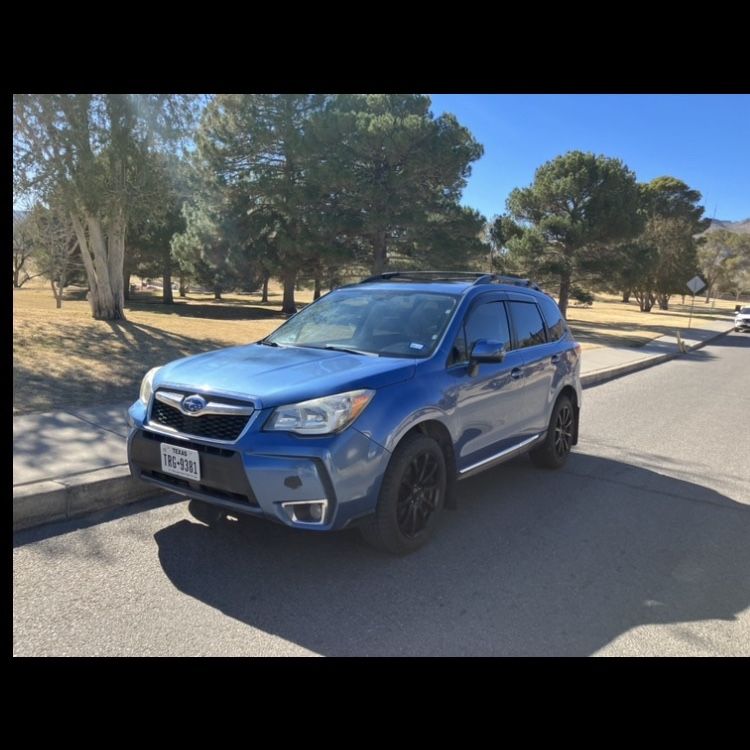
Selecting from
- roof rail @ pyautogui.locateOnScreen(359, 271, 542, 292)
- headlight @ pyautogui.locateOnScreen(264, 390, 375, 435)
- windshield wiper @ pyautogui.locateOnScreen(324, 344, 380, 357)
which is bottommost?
headlight @ pyautogui.locateOnScreen(264, 390, 375, 435)

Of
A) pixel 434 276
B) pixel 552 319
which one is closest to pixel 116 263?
pixel 434 276

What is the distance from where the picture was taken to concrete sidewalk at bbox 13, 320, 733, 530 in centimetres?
423

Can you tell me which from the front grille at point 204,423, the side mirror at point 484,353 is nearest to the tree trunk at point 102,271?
the front grille at point 204,423

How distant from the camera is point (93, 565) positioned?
3660mm

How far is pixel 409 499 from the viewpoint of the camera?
13.0ft

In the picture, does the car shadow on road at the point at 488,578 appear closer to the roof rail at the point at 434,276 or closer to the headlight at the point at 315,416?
the headlight at the point at 315,416

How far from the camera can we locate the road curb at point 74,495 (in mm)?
4133

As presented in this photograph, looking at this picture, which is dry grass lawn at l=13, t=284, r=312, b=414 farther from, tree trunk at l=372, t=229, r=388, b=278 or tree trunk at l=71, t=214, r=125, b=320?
tree trunk at l=372, t=229, r=388, b=278

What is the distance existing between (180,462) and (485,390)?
228cm

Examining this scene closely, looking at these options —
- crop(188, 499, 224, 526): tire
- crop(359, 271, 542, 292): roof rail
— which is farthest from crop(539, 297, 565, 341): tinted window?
crop(188, 499, 224, 526): tire

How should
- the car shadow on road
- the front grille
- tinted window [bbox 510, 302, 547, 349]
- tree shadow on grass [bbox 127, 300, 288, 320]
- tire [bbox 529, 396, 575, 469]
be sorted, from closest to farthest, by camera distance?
the car shadow on road, the front grille, tinted window [bbox 510, 302, 547, 349], tire [bbox 529, 396, 575, 469], tree shadow on grass [bbox 127, 300, 288, 320]

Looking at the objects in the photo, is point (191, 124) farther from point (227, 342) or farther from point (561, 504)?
point (561, 504)

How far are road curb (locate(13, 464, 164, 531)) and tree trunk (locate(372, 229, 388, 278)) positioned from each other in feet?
66.1
